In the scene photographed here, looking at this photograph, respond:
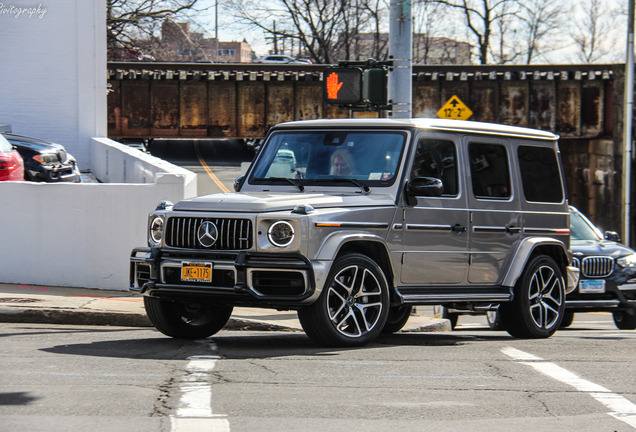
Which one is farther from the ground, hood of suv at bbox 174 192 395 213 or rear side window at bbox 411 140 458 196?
rear side window at bbox 411 140 458 196

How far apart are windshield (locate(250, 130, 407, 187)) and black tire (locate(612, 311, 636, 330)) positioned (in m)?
7.06

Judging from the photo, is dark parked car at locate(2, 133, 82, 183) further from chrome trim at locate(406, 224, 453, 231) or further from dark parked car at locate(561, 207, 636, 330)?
chrome trim at locate(406, 224, 453, 231)

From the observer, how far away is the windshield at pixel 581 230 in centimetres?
1495

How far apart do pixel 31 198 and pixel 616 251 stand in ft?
26.8

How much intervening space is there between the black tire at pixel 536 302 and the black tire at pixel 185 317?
115 inches

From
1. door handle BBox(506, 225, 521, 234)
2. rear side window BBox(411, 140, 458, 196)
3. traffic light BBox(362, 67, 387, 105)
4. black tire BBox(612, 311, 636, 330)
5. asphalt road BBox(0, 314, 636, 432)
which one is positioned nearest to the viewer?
asphalt road BBox(0, 314, 636, 432)

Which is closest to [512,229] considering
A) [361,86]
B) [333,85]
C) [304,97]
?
[361,86]

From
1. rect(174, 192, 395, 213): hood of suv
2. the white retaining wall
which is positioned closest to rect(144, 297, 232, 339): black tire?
rect(174, 192, 395, 213): hood of suv

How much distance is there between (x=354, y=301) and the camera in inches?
326

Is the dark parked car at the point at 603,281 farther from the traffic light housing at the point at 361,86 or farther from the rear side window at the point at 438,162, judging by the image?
the rear side window at the point at 438,162

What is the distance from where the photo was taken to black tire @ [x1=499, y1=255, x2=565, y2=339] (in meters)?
10.1

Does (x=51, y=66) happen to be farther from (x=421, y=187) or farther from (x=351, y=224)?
(x=351, y=224)

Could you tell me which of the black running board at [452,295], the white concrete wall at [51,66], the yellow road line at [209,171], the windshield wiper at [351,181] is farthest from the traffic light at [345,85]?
the yellow road line at [209,171]

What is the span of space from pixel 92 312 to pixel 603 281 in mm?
7379
